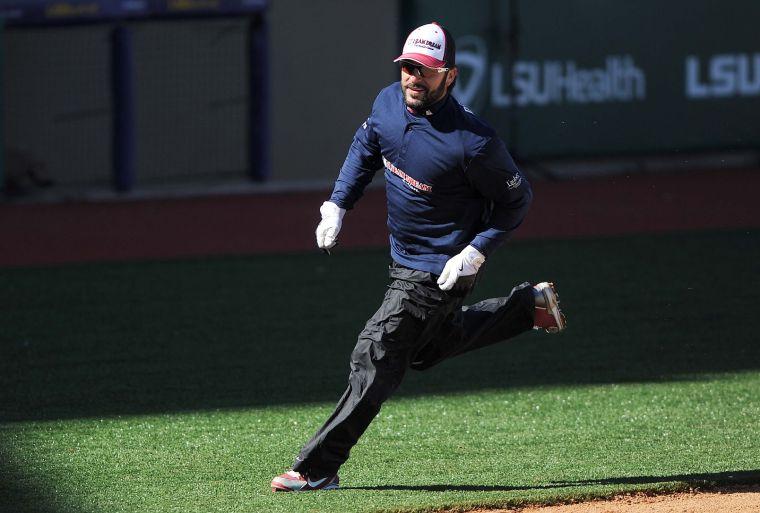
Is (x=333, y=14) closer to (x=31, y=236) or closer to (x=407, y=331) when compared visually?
(x=31, y=236)

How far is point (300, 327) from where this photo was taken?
8.92m

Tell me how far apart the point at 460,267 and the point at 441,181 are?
0.36 meters

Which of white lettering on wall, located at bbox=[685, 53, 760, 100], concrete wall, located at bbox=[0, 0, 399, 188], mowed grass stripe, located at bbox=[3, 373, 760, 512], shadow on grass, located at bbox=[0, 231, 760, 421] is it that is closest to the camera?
mowed grass stripe, located at bbox=[3, 373, 760, 512]

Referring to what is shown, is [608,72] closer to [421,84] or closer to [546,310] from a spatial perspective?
[546,310]

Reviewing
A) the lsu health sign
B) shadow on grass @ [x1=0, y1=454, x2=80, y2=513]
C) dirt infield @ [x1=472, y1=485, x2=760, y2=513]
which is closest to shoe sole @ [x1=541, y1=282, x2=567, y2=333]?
dirt infield @ [x1=472, y1=485, x2=760, y2=513]

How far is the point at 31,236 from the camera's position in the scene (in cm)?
1260

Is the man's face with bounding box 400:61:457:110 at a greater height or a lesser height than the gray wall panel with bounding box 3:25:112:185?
greater

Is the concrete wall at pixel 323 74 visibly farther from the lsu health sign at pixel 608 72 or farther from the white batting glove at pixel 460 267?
the white batting glove at pixel 460 267

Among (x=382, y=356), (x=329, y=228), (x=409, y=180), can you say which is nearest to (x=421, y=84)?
(x=409, y=180)

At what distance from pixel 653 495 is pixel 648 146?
1127 cm

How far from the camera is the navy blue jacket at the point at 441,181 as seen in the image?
5.40 meters

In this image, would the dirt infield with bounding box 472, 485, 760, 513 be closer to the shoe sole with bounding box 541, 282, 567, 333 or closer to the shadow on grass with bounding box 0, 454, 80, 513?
the shoe sole with bounding box 541, 282, 567, 333

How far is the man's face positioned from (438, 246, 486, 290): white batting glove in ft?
2.03

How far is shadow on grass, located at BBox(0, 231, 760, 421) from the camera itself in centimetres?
748
